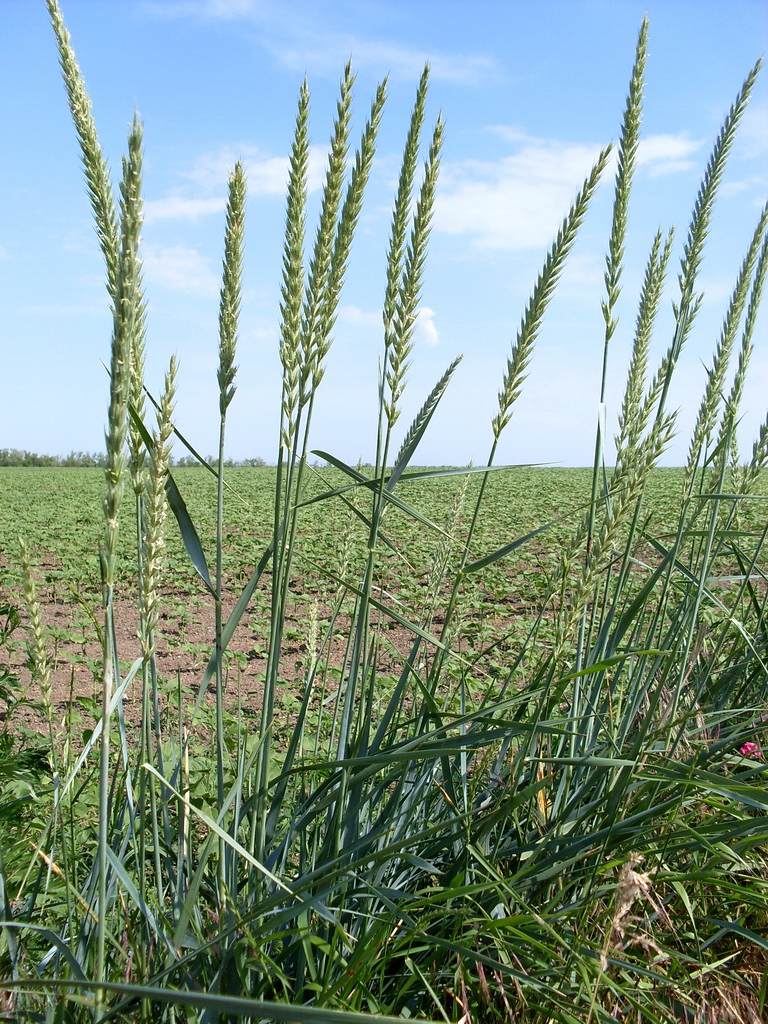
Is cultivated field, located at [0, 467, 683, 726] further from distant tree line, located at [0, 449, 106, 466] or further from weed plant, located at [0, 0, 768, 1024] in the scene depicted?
distant tree line, located at [0, 449, 106, 466]

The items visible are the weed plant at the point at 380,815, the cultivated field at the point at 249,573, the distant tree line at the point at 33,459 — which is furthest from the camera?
the distant tree line at the point at 33,459

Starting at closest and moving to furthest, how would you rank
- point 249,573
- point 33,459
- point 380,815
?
point 380,815, point 249,573, point 33,459

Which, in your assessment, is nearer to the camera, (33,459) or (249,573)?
(249,573)

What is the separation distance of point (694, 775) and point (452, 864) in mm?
636

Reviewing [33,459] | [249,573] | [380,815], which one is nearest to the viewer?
[380,815]

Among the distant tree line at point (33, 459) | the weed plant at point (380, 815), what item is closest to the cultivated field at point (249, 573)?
the weed plant at point (380, 815)

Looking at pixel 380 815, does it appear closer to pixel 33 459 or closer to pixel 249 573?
pixel 249 573

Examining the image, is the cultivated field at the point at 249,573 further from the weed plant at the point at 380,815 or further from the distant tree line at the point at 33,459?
the distant tree line at the point at 33,459

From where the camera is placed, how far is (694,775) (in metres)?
1.81

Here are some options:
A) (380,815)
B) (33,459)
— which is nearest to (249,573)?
(380,815)

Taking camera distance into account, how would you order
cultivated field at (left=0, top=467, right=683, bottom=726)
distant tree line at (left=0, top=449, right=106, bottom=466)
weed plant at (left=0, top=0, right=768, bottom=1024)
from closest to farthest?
1. weed plant at (left=0, top=0, right=768, bottom=1024)
2. cultivated field at (left=0, top=467, right=683, bottom=726)
3. distant tree line at (left=0, top=449, right=106, bottom=466)

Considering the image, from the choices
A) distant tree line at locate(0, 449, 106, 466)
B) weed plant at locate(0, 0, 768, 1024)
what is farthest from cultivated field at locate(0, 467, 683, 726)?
distant tree line at locate(0, 449, 106, 466)

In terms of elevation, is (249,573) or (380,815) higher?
(380,815)

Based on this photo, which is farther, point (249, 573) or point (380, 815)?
point (249, 573)
